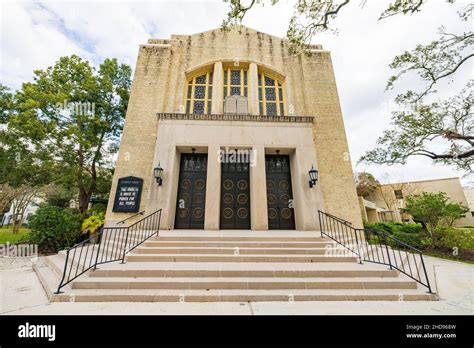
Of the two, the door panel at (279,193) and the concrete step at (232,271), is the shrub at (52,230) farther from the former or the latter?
the door panel at (279,193)

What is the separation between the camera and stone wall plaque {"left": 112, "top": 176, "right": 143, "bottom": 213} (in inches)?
332

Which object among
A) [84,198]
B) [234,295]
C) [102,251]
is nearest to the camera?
[234,295]

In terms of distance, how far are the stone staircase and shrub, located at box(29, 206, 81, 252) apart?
2968 millimetres

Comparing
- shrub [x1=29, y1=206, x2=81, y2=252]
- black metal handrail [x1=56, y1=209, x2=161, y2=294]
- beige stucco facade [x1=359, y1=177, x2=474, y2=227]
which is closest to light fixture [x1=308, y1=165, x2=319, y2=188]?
black metal handrail [x1=56, y1=209, x2=161, y2=294]

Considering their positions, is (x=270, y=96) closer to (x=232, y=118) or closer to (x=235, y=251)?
(x=232, y=118)

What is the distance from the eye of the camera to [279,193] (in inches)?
366

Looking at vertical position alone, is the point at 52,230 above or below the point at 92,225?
below

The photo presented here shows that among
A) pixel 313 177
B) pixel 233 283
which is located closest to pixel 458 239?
pixel 313 177

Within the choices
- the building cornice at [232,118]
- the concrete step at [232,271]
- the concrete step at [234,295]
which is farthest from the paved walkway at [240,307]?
the building cornice at [232,118]

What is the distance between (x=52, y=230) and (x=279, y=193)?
10.6 m

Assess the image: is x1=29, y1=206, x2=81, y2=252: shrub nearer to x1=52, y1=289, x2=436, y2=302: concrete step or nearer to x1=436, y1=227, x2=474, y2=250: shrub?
x1=52, y1=289, x2=436, y2=302: concrete step

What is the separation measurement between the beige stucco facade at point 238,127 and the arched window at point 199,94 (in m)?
0.37
